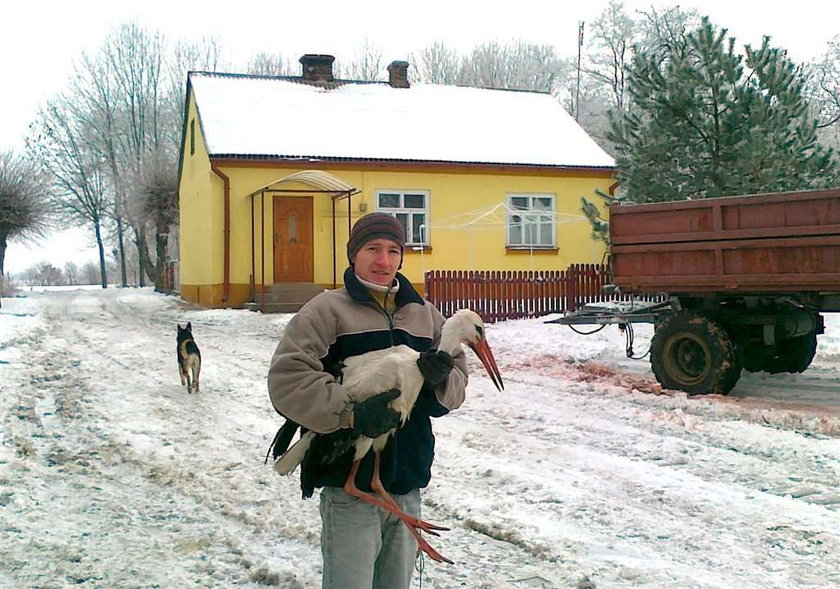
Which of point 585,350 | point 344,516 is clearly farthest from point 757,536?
point 585,350

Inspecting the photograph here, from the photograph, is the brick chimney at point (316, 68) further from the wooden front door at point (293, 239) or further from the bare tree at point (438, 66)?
the bare tree at point (438, 66)

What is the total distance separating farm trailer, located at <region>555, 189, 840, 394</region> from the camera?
323 inches

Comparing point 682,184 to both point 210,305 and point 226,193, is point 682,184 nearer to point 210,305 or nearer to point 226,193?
point 226,193

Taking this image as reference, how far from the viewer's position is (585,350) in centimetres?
1269

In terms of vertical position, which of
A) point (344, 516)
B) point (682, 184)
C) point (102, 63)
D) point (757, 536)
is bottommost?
point (757, 536)

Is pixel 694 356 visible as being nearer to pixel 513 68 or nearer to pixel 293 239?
pixel 293 239

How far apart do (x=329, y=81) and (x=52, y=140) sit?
90.1 feet

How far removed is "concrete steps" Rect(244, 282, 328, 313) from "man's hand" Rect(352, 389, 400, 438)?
17.2 m

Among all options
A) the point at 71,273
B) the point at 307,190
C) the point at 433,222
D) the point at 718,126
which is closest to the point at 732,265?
the point at 718,126

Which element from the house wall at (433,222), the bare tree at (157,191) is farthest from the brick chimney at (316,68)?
the bare tree at (157,191)

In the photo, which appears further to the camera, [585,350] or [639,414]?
[585,350]

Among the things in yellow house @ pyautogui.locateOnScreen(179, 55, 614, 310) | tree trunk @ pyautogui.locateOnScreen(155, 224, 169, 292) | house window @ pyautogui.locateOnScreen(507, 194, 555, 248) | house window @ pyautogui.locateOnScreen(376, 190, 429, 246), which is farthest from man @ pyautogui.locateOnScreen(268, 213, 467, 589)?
tree trunk @ pyautogui.locateOnScreen(155, 224, 169, 292)

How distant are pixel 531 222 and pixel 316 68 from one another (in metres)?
8.69

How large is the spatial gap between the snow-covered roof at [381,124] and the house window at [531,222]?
100cm
